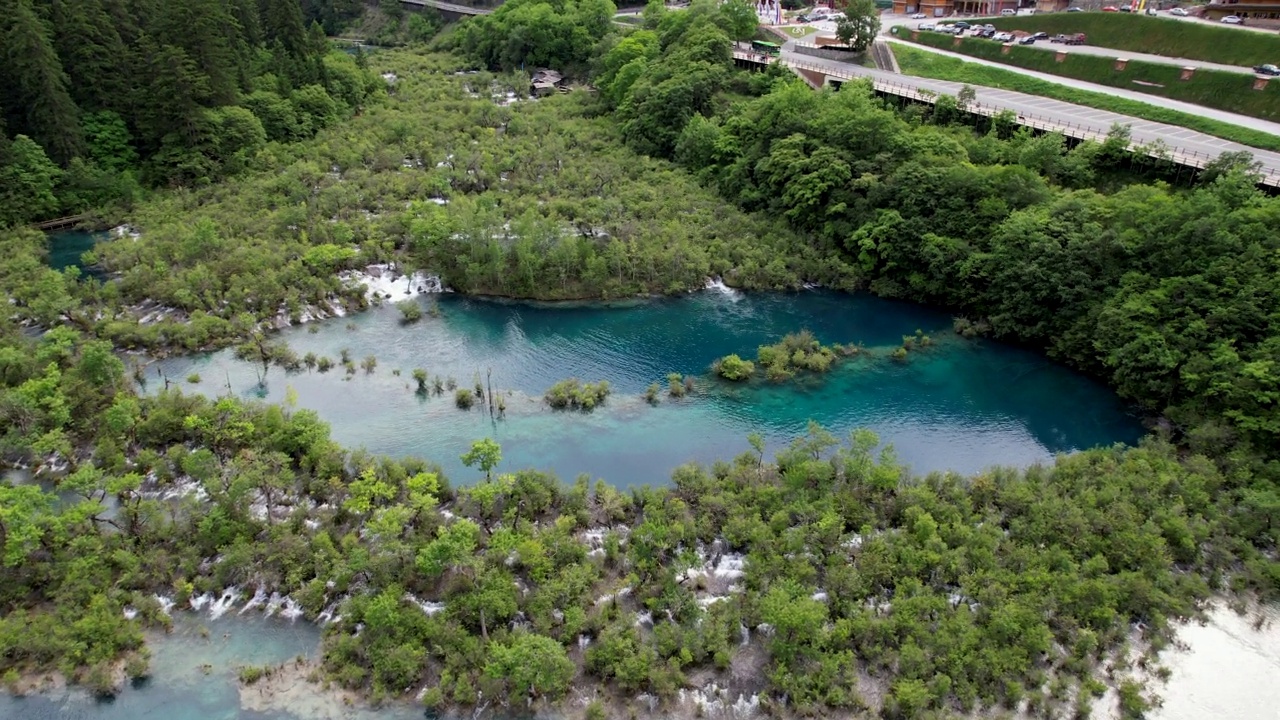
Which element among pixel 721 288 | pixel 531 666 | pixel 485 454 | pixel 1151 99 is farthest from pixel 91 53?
pixel 1151 99

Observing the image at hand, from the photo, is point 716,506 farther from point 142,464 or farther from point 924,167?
point 924,167

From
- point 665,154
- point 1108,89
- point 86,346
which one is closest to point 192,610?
point 86,346

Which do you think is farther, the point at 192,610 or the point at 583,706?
A: the point at 192,610

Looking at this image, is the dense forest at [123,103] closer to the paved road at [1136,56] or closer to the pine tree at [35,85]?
the pine tree at [35,85]

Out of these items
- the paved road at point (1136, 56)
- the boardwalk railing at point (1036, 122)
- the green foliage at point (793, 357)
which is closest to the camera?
the green foliage at point (793, 357)

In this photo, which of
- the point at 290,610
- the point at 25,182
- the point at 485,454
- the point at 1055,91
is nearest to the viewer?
the point at 290,610

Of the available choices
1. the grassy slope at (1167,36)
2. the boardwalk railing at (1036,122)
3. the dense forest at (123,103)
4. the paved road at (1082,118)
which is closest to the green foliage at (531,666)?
the boardwalk railing at (1036,122)

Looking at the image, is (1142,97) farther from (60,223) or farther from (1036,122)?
(60,223)
